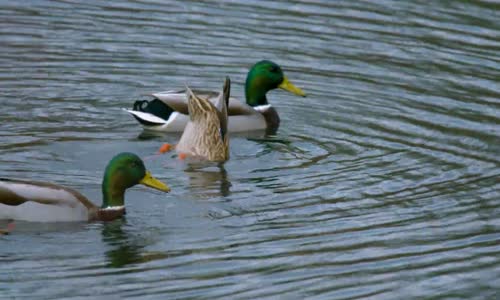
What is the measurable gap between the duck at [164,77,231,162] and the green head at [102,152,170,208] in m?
2.32

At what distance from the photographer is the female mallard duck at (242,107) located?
16031mm

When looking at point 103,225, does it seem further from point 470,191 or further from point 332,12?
point 332,12

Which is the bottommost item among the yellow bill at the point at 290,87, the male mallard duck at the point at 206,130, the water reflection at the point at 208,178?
the water reflection at the point at 208,178

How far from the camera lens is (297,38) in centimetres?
1872

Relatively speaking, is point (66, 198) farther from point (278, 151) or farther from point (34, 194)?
point (278, 151)

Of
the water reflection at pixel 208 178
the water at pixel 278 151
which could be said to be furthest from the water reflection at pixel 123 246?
the water reflection at pixel 208 178

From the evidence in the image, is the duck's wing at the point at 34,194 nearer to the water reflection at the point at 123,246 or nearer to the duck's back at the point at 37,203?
the duck's back at the point at 37,203

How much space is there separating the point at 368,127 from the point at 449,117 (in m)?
0.92

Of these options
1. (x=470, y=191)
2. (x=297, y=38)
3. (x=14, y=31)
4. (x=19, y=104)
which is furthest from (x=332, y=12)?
(x=470, y=191)

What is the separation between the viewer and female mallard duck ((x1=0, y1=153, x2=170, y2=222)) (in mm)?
12156

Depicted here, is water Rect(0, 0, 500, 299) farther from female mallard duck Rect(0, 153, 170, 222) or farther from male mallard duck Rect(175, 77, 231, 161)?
male mallard duck Rect(175, 77, 231, 161)

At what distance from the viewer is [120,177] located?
12625mm

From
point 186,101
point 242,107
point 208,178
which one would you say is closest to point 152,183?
point 208,178

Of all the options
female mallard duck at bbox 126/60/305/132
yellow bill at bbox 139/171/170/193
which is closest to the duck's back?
yellow bill at bbox 139/171/170/193
